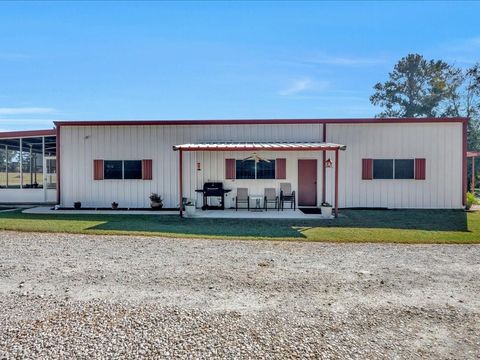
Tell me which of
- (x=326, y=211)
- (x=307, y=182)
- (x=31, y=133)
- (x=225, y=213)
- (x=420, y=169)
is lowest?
(x=225, y=213)

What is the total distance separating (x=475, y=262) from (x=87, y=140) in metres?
12.3

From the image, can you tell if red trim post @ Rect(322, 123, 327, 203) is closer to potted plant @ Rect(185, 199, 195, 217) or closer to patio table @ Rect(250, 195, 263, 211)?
patio table @ Rect(250, 195, 263, 211)

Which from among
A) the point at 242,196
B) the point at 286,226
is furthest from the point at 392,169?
the point at 286,226

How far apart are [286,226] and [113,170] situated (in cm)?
727

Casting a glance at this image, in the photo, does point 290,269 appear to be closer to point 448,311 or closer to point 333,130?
point 448,311

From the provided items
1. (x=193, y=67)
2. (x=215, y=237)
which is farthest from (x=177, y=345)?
(x=193, y=67)

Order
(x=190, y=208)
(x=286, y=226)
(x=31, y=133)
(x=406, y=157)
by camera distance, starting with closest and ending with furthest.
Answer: (x=286, y=226) → (x=190, y=208) → (x=406, y=157) → (x=31, y=133)

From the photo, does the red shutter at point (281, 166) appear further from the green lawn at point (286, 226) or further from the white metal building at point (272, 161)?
the green lawn at point (286, 226)

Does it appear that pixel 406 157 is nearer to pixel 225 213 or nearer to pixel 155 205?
pixel 225 213

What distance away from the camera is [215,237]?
741 cm

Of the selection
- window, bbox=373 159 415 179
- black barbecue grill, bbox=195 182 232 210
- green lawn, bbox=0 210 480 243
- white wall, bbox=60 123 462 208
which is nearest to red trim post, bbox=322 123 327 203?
white wall, bbox=60 123 462 208

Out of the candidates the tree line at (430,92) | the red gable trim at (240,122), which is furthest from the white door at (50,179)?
the tree line at (430,92)

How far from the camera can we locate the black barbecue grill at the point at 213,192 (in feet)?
39.9

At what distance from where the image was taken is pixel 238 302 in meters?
3.75
